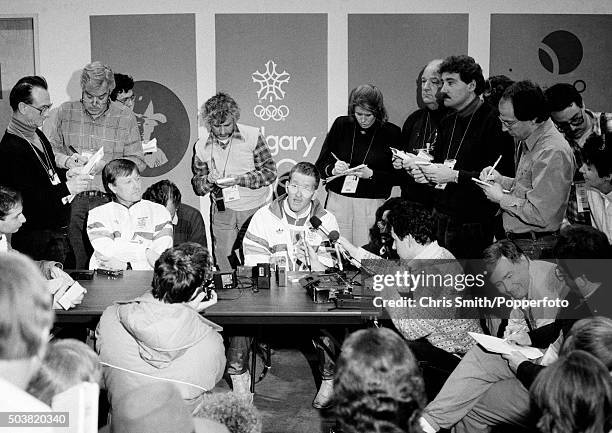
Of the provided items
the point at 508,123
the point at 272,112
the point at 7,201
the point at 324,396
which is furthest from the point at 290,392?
the point at 272,112

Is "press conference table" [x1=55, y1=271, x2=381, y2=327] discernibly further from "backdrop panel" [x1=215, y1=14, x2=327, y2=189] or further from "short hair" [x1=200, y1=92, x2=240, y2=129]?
"backdrop panel" [x1=215, y1=14, x2=327, y2=189]

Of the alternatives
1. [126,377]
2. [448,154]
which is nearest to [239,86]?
[448,154]

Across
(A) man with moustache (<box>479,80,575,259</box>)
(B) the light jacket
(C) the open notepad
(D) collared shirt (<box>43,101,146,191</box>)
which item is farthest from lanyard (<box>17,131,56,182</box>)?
(C) the open notepad

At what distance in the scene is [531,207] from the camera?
13.9 ft

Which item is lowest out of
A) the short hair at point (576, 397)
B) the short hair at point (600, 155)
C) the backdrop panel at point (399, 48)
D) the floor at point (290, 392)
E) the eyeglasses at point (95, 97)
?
the floor at point (290, 392)

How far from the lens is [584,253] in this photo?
10.3 ft

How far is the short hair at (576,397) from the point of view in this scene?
1852 millimetres

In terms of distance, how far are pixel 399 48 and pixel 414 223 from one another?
126 inches

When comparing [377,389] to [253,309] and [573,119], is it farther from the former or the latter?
[573,119]

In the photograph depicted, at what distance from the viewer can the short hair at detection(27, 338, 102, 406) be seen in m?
1.76

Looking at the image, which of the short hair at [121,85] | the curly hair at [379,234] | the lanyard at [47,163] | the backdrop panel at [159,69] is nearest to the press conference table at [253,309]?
the curly hair at [379,234]

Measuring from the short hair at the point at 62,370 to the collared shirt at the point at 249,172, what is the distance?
3.81 metres

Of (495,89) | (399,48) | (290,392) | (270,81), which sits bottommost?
(290,392)

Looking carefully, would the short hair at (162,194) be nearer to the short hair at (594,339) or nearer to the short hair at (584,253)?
the short hair at (584,253)
